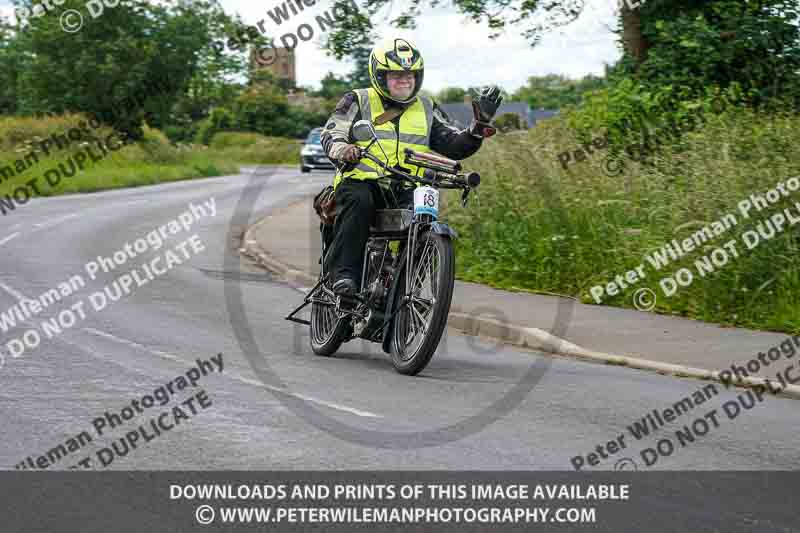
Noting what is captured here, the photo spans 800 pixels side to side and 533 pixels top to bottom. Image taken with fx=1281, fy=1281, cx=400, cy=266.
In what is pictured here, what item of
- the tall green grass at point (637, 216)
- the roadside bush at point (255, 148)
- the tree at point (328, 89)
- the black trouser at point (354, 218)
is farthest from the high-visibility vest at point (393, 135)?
the tree at point (328, 89)

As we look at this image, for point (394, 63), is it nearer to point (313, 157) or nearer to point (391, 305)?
point (391, 305)

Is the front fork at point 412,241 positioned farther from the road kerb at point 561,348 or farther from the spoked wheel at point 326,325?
the road kerb at point 561,348

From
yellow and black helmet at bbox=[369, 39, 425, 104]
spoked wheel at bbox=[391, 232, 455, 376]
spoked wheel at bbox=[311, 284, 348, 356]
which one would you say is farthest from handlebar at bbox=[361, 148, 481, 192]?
spoked wheel at bbox=[311, 284, 348, 356]

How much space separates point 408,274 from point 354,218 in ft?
2.22

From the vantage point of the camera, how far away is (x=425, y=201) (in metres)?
8.59

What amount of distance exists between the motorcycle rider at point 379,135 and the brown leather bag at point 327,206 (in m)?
0.17

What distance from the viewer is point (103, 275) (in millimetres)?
16484

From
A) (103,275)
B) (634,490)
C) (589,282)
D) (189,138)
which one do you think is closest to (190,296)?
(103,275)

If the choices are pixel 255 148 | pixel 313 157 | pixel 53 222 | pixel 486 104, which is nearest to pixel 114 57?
pixel 313 157

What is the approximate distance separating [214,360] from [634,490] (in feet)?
15.1

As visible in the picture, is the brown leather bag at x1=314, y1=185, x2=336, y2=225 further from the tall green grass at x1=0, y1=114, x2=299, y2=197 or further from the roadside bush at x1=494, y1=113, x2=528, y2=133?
the tall green grass at x1=0, y1=114, x2=299, y2=197

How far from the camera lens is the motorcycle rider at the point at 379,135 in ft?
29.8

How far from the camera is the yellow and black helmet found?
29.6 ft

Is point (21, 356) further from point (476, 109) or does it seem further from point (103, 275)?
point (103, 275)
